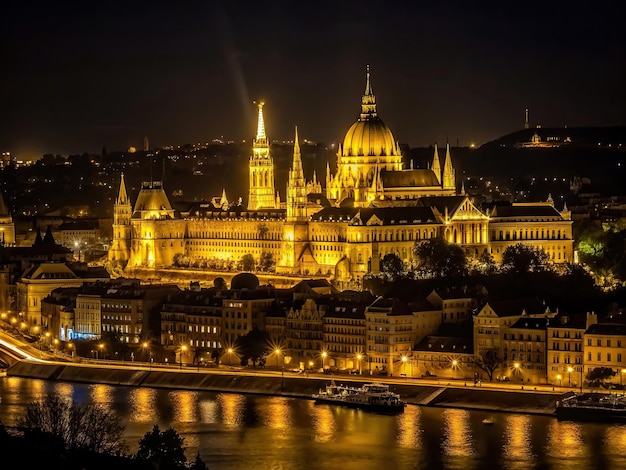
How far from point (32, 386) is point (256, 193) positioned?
38.0 metres

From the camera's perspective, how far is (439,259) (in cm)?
8906

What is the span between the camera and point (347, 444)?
63844mm

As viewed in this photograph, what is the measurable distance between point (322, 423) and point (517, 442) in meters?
6.53

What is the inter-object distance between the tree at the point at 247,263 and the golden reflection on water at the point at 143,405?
23.7 meters

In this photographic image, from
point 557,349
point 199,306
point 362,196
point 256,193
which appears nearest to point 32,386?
point 199,306

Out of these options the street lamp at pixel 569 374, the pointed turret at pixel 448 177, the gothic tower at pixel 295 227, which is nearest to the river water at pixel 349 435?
the street lamp at pixel 569 374

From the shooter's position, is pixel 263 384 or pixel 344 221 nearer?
pixel 263 384

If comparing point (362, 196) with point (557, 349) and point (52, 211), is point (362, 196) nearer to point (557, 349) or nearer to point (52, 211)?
point (557, 349)

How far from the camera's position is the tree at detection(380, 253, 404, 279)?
8753cm

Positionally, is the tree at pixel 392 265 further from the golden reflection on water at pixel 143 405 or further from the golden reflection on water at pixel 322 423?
the golden reflection on water at pixel 322 423

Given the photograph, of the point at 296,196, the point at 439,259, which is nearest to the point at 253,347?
the point at 439,259

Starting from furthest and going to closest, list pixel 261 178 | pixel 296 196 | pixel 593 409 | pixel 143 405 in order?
1. pixel 261 178
2. pixel 296 196
3. pixel 143 405
4. pixel 593 409

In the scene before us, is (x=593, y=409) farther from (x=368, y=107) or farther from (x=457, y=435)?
(x=368, y=107)

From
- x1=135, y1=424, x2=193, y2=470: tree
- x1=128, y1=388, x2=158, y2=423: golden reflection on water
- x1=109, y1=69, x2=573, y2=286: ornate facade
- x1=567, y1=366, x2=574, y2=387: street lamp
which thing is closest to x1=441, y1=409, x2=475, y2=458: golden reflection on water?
x1=567, y1=366, x2=574, y2=387: street lamp
